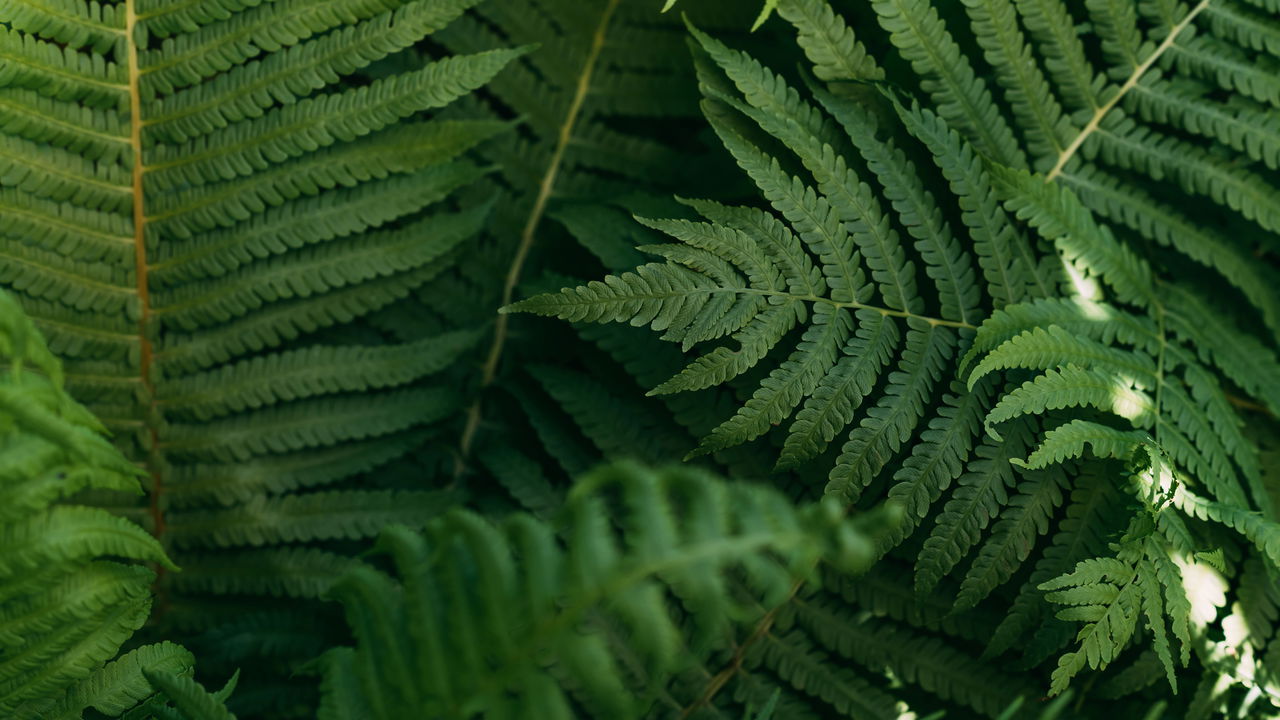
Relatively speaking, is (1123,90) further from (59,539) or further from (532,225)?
(59,539)

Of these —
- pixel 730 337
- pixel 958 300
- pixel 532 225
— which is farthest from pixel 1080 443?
pixel 532 225

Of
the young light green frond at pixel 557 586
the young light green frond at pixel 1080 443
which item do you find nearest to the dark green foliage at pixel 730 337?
the young light green frond at pixel 1080 443

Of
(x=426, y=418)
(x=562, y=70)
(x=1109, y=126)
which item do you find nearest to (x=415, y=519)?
(x=426, y=418)

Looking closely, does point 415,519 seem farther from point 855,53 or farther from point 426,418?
point 855,53

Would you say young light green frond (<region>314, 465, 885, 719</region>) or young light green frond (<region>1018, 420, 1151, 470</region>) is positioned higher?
young light green frond (<region>1018, 420, 1151, 470</region>)

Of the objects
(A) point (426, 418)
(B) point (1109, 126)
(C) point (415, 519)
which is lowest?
(C) point (415, 519)

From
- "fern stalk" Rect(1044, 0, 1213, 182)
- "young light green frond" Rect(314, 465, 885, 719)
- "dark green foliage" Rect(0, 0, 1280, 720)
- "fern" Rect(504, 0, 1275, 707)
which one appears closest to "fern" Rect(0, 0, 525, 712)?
"dark green foliage" Rect(0, 0, 1280, 720)

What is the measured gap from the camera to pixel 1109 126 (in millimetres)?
1334

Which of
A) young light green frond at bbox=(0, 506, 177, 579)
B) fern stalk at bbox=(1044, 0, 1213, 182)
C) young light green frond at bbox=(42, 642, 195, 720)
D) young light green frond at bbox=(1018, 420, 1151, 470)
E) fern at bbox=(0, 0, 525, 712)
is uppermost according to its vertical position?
fern stalk at bbox=(1044, 0, 1213, 182)

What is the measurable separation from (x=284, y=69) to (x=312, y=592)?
73cm

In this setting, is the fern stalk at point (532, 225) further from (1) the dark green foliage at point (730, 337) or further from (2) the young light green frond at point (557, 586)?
(2) the young light green frond at point (557, 586)

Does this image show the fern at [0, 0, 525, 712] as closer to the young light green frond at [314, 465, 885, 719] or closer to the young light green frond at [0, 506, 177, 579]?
the young light green frond at [0, 506, 177, 579]

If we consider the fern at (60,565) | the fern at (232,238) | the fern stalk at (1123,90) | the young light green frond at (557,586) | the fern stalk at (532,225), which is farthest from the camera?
the fern stalk at (532,225)

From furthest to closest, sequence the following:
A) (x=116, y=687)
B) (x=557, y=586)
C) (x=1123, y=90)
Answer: (x=1123, y=90) → (x=116, y=687) → (x=557, y=586)
